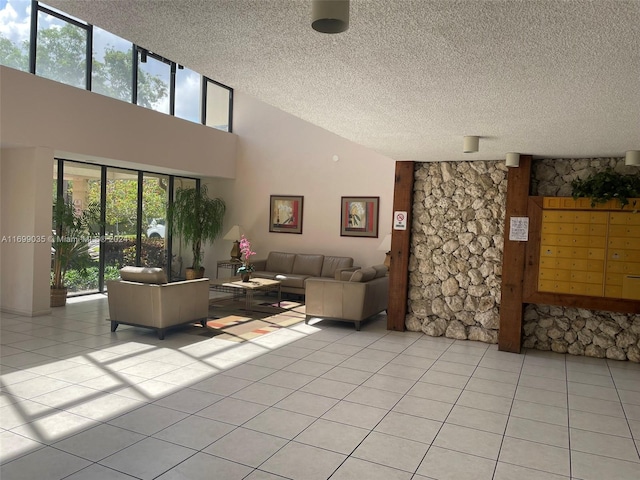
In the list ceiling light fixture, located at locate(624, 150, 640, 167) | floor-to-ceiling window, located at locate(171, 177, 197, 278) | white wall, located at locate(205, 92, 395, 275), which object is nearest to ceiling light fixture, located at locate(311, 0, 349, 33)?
Result: ceiling light fixture, located at locate(624, 150, 640, 167)

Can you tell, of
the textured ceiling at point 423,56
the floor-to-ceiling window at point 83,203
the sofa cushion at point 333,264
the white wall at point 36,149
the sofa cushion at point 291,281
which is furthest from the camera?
the sofa cushion at point 333,264

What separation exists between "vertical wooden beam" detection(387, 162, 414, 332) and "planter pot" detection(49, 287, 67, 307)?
16.4ft

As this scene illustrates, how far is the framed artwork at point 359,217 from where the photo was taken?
374 inches

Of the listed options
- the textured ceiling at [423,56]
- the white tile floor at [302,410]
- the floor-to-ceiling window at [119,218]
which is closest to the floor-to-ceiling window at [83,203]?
the floor-to-ceiling window at [119,218]

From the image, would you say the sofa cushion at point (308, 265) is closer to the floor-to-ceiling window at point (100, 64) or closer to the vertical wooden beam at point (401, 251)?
the vertical wooden beam at point (401, 251)

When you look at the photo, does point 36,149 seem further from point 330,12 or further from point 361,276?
point 330,12

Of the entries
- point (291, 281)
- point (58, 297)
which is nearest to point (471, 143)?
point (291, 281)

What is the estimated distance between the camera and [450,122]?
4430mm

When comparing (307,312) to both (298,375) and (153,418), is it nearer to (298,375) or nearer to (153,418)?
(298,375)

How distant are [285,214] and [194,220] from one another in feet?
6.20

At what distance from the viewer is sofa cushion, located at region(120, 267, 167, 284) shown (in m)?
6.01

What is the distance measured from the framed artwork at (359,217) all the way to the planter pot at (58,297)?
5.00m

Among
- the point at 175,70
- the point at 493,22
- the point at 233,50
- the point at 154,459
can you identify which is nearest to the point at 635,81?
the point at 493,22

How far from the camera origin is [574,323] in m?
6.10
